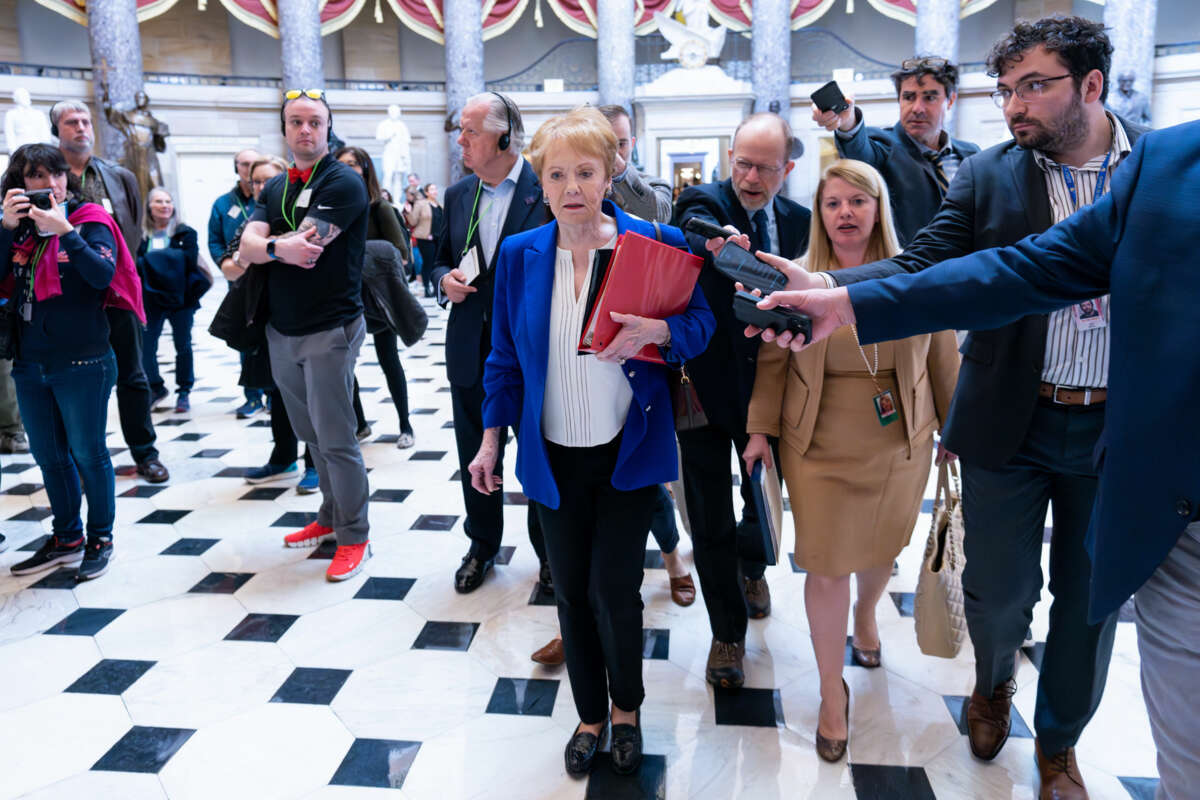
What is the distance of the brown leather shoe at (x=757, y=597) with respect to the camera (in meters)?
3.07

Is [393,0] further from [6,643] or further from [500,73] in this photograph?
[6,643]

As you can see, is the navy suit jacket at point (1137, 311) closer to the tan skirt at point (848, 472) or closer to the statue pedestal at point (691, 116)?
the tan skirt at point (848, 472)

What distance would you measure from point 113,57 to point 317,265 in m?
17.4

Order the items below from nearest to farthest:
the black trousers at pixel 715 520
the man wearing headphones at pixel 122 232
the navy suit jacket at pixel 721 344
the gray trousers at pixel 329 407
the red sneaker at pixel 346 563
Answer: the navy suit jacket at pixel 721 344 < the black trousers at pixel 715 520 < the gray trousers at pixel 329 407 < the red sneaker at pixel 346 563 < the man wearing headphones at pixel 122 232

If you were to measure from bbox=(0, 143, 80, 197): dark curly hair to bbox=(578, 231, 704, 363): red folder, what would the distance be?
2.57 meters

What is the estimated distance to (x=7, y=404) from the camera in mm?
5453

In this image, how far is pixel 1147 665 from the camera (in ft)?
4.31

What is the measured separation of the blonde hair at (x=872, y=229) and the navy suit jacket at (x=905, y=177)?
2.70 ft

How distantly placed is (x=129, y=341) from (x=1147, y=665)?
489 centimetres

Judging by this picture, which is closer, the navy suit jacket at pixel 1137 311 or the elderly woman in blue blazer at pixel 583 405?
the navy suit jacket at pixel 1137 311

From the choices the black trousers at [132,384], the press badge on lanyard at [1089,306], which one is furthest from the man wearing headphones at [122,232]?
the press badge on lanyard at [1089,306]

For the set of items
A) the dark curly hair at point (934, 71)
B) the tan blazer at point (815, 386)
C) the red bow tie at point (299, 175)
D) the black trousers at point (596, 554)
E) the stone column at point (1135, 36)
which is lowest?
the black trousers at point (596, 554)

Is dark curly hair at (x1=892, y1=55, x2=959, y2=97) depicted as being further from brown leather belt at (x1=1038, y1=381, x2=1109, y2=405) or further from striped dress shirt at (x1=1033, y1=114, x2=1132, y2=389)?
brown leather belt at (x1=1038, y1=381, x2=1109, y2=405)

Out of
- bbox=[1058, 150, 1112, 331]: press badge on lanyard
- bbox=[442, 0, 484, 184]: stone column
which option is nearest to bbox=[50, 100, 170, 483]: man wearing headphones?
bbox=[1058, 150, 1112, 331]: press badge on lanyard
